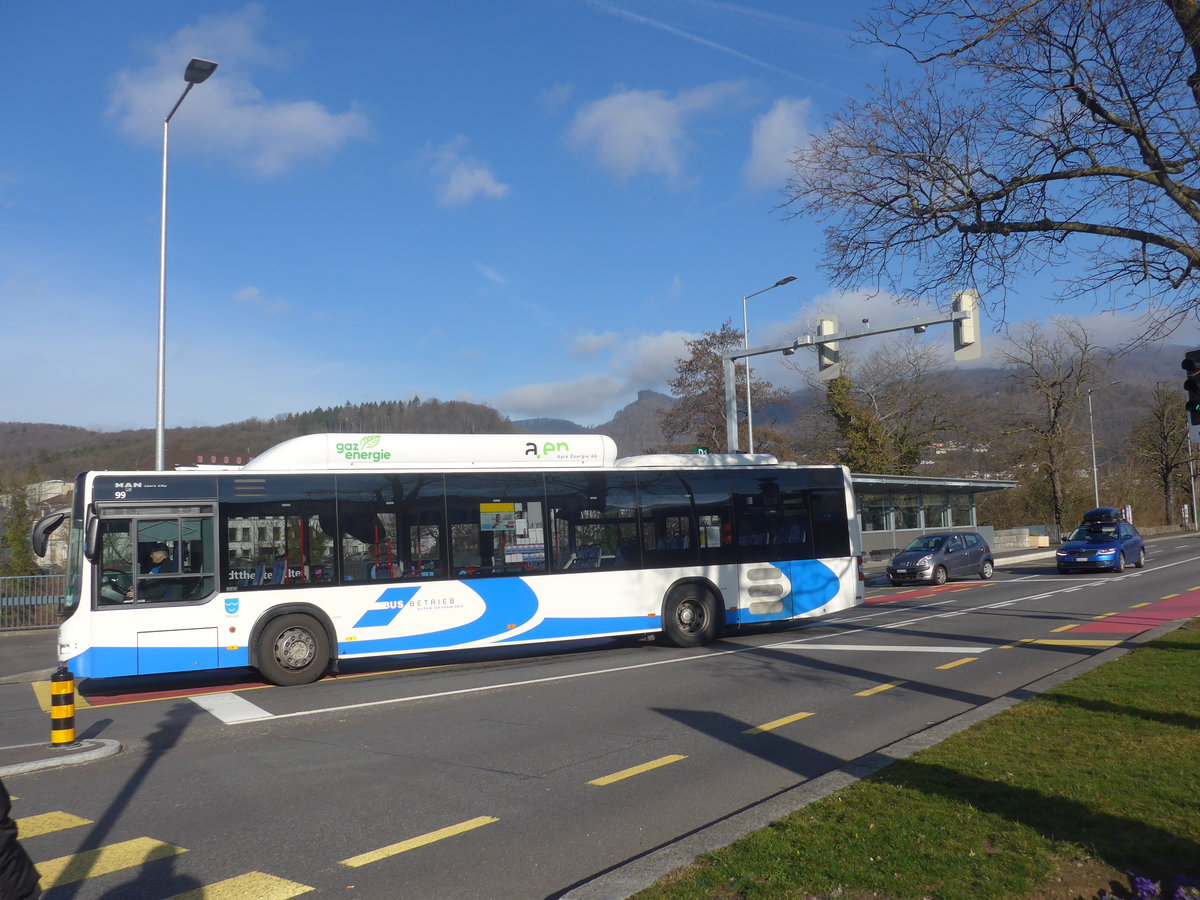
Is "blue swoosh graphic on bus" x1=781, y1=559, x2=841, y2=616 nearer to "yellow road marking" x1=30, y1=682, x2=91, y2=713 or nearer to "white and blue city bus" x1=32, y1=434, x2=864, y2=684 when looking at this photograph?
"white and blue city bus" x1=32, y1=434, x2=864, y2=684

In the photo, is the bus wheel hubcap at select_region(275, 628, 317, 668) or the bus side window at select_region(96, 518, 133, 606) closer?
the bus side window at select_region(96, 518, 133, 606)

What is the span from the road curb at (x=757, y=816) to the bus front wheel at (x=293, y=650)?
25.9 feet

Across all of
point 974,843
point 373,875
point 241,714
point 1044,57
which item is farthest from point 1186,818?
point 241,714

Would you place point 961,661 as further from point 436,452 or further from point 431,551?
point 436,452

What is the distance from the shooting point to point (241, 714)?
34.3 ft

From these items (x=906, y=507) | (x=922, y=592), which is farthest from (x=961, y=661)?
(x=906, y=507)

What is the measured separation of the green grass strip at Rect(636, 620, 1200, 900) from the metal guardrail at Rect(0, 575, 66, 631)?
76.9 ft

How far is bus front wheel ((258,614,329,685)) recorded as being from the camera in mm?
12125

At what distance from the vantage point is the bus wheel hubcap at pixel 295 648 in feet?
40.3

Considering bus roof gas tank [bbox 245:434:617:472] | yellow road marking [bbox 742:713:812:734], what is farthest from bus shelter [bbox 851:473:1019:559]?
yellow road marking [bbox 742:713:812:734]

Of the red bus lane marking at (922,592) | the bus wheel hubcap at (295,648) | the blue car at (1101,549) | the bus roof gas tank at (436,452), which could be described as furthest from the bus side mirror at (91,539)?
the blue car at (1101,549)

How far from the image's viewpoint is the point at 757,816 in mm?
5750

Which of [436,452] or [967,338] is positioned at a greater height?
[967,338]

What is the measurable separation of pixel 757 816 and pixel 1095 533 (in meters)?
29.8
